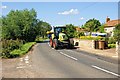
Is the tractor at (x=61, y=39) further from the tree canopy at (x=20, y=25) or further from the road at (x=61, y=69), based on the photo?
the tree canopy at (x=20, y=25)

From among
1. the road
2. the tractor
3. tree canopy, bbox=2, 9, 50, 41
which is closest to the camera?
the road

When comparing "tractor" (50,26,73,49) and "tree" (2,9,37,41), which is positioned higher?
"tree" (2,9,37,41)

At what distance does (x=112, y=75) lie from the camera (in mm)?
12836

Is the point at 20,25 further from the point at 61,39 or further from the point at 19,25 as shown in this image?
the point at 61,39

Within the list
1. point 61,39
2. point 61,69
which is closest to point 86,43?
point 61,39

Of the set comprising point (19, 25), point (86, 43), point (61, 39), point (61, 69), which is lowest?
point (61, 69)

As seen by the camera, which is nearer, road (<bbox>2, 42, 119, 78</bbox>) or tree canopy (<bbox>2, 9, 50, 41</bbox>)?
road (<bbox>2, 42, 119, 78</bbox>)

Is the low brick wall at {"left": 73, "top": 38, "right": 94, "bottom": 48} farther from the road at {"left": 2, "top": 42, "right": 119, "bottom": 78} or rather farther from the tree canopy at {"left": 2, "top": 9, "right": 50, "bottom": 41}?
the tree canopy at {"left": 2, "top": 9, "right": 50, "bottom": 41}

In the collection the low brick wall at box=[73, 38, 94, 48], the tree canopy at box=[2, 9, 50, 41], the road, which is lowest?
the road

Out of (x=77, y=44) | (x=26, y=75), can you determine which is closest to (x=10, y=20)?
(x=77, y=44)

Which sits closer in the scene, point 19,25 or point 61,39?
point 61,39

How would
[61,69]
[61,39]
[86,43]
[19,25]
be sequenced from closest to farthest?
[61,69]
[61,39]
[86,43]
[19,25]

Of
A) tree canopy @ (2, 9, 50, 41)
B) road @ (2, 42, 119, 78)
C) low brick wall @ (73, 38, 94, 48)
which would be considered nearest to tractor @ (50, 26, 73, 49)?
low brick wall @ (73, 38, 94, 48)

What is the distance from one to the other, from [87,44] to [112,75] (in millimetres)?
24842
